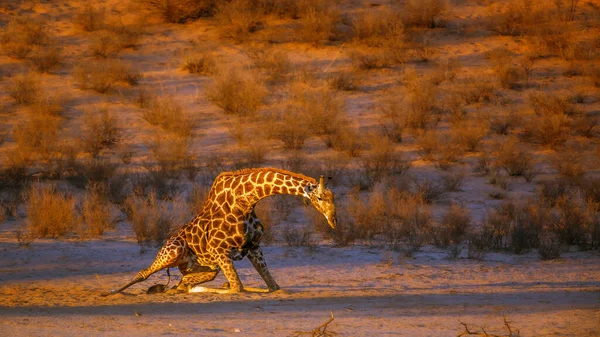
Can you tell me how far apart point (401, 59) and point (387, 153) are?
5923 mm

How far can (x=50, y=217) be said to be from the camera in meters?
12.7

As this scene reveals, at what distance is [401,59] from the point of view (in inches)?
883

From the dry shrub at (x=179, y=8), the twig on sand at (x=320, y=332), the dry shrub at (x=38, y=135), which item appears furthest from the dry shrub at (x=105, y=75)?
the twig on sand at (x=320, y=332)

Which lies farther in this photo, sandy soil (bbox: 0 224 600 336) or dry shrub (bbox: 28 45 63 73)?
dry shrub (bbox: 28 45 63 73)

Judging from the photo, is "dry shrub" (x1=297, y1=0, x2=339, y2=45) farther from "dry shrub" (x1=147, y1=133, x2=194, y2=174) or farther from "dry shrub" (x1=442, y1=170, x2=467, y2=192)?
"dry shrub" (x1=442, y1=170, x2=467, y2=192)

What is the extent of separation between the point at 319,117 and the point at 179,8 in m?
Result: 7.87

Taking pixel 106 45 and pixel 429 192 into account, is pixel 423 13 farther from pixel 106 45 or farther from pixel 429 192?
pixel 429 192

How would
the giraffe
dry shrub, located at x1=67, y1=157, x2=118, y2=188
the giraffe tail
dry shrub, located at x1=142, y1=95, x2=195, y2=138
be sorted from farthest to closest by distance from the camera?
1. dry shrub, located at x1=142, y1=95, x2=195, y2=138
2. dry shrub, located at x1=67, y1=157, x2=118, y2=188
3. the giraffe tail
4. the giraffe

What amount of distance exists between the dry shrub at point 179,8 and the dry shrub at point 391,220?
475 inches

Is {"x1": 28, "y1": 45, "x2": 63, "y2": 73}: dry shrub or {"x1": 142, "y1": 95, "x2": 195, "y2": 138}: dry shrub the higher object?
{"x1": 28, "y1": 45, "x2": 63, "y2": 73}: dry shrub

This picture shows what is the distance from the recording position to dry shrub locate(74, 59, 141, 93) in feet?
67.1

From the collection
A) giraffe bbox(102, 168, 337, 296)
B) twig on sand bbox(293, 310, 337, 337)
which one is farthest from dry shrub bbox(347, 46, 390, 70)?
twig on sand bbox(293, 310, 337, 337)

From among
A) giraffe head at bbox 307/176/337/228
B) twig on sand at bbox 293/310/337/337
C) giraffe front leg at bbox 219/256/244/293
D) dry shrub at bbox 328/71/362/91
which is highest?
Result: giraffe head at bbox 307/176/337/228

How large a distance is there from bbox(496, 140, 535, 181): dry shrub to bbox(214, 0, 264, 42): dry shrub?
29.7ft
